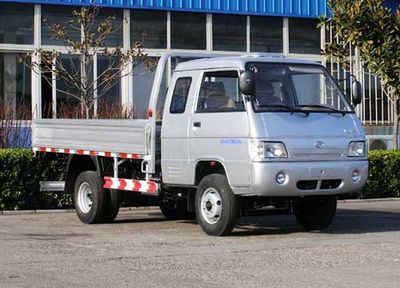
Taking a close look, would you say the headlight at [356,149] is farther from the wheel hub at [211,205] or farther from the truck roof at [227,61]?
the wheel hub at [211,205]

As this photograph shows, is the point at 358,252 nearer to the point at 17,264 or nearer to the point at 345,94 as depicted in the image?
the point at 345,94

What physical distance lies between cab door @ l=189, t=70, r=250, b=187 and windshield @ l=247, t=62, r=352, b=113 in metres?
0.34

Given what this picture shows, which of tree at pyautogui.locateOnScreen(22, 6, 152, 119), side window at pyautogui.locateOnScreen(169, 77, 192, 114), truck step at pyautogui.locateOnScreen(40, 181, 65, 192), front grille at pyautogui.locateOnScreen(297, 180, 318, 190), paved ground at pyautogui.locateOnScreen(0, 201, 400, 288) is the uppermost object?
tree at pyautogui.locateOnScreen(22, 6, 152, 119)

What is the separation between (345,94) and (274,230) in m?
2.39

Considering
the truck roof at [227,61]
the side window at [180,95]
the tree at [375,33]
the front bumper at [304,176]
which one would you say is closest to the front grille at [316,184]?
the front bumper at [304,176]

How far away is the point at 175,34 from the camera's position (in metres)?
21.6

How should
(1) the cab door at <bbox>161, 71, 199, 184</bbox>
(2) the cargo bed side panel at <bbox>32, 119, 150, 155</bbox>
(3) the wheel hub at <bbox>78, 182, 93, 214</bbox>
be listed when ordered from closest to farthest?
(1) the cab door at <bbox>161, 71, 199, 184</bbox>
(2) the cargo bed side panel at <bbox>32, 119, 150, 155</bbox>
(3) the wheel hub at <bbox>78, 182, 93, 214</bbox>

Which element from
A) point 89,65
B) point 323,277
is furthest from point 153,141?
point 89,65

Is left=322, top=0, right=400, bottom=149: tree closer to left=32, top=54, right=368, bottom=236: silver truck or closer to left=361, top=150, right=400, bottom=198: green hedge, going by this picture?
left=361, top=150, right=400, bottom=198: green hedge

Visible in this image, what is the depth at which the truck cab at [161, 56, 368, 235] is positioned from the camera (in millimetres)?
10383

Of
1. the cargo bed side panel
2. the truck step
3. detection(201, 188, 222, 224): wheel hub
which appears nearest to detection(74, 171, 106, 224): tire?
the cargo bed side panel

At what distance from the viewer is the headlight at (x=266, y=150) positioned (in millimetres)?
10281

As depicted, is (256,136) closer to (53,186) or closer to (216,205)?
(216,205)

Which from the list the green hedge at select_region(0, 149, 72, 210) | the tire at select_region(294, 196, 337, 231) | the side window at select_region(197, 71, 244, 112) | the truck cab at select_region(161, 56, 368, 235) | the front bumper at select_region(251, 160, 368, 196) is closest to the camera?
the front bumper at select_region(251, 160, 368, 196)
